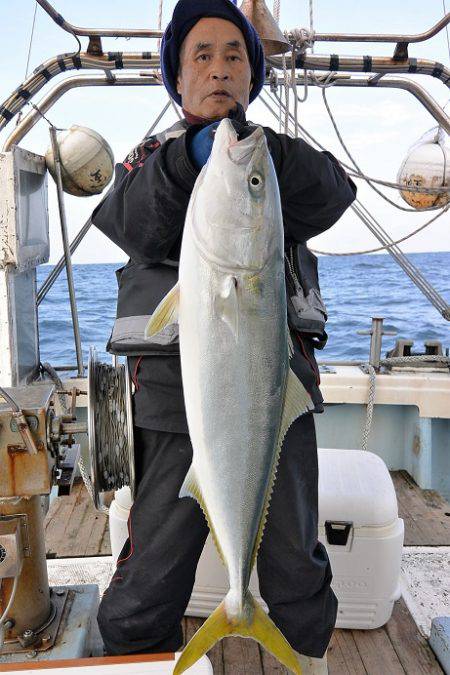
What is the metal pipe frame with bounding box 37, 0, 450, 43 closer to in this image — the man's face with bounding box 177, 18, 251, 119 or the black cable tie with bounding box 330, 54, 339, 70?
the black cable tie with bounding box 330, 54, 339, 70

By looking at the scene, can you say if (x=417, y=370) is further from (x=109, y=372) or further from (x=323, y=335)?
(x=109, y=372)

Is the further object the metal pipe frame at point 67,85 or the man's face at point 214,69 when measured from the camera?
the metal pipe frame at point 67,85

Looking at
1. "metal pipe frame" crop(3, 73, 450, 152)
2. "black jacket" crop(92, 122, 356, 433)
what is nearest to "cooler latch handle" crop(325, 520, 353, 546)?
"black jacket" crop(92, 122, 356, 433)

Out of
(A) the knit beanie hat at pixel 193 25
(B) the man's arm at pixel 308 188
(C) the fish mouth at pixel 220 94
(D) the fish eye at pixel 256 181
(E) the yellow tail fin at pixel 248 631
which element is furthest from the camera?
(A) the knit beanie hat at pixel 193 25

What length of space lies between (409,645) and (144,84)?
458cm

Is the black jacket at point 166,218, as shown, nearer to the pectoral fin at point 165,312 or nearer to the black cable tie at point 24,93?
the pectoral fin at point 165,312

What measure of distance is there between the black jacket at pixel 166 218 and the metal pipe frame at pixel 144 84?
307cm

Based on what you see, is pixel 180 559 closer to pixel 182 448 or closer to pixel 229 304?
pixel 182 448

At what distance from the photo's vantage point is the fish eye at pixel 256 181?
4.64 ft

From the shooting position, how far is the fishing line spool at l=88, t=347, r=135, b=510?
1.98m

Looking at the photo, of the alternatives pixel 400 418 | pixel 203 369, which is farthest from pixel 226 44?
pixel 400 418

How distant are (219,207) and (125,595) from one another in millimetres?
1419

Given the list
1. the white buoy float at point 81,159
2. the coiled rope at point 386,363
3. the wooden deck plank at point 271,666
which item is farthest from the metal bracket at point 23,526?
the white buoy float at point 81,159

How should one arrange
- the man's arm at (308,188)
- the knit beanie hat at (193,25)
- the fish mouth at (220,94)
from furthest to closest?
1. the knit beanie hat at (193,25)
2. the fish mouth at (220,94)
3. the man's arm at (308,188)
